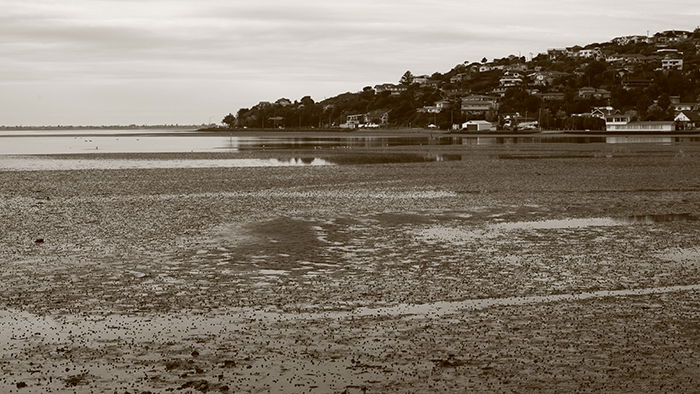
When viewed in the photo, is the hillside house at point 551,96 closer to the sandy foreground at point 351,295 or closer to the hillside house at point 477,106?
the hillside house at point 477,106

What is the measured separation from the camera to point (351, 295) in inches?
571

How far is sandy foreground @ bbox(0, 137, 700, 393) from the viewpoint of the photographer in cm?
1005

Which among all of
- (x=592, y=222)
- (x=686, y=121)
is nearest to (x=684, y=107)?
(x=686, y=121)

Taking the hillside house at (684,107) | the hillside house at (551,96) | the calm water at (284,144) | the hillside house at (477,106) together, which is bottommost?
the calm water at (284,144)

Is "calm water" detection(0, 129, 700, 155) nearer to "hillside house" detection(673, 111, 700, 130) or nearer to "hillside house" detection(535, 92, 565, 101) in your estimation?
"hillside house" detection(673, 111, 700, 130)

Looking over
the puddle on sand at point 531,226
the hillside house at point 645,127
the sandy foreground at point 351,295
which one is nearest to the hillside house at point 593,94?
the hillside house at point 645,127

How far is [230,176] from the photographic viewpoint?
44.6m

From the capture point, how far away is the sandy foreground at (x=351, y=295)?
10.0 metres

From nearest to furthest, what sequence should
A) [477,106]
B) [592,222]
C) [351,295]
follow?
[351,295] < [592,222] < [477,106]

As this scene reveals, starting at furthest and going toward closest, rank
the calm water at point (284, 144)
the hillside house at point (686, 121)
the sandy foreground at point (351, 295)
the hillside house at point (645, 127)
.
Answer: the hillside house at point (686, 121) → the hillside house at point (645, 127) → the calm water at point (284, 144) → the sandy foreground at point (351, 295)

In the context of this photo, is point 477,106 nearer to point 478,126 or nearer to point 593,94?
point 593,94

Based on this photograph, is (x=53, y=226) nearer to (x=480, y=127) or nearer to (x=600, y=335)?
(x=600, y=335)

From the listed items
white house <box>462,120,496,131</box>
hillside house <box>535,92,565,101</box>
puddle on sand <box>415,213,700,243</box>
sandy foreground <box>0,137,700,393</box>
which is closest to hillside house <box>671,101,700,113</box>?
hillside house <box>535,92,565,101</box>

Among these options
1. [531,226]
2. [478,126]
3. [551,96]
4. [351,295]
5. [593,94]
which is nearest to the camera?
[351,295]
